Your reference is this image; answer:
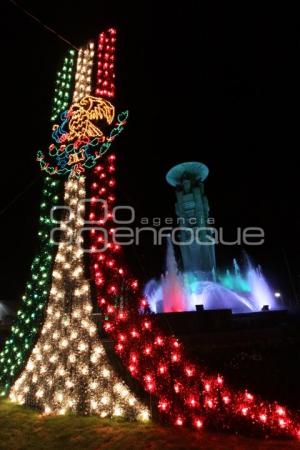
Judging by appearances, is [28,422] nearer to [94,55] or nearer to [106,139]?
[106,139]

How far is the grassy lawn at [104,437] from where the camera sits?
4.55 meters

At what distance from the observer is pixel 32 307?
7.85 metres

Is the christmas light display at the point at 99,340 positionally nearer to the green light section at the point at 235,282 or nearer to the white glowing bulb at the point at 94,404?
the white glowing bulb at the point at 94,404

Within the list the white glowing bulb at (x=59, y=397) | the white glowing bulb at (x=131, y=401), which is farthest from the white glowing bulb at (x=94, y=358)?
the white glowing bulb at (x=131, y=401)

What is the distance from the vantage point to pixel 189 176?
37188mm

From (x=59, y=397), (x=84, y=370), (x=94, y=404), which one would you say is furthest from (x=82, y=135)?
(x=94, y=404)

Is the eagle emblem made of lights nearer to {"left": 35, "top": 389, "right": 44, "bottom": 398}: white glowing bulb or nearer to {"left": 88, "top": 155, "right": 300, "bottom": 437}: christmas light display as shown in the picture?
{"left": 88, "top": 155, "right": 300, "bottom": 437}: christmas light display

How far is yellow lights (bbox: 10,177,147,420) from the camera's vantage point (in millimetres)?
6020

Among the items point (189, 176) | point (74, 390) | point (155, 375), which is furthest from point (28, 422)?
point (189, 176)

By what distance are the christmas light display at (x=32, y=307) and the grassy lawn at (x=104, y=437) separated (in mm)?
Answer: 1654

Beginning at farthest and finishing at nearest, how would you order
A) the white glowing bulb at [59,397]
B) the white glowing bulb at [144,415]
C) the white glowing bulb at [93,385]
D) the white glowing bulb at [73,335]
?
the white glowing bulb at [73,335] → the white glowing bulb at [59,397] → the white glowing bulb at [93,385] → the white glowing bulb at [144,415]

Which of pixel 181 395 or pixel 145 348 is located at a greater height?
pixel 145 348

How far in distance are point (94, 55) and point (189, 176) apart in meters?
27.9

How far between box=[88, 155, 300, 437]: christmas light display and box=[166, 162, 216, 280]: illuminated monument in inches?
1056
